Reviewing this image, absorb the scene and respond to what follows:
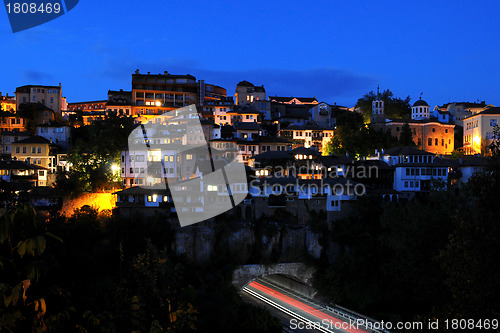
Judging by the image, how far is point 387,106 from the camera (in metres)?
61.6

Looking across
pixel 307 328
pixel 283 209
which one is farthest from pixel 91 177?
pixel 307 328

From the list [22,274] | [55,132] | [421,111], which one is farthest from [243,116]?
[22,274]

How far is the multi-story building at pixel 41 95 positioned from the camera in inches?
2324

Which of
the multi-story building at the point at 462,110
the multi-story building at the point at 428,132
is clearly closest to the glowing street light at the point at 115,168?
the multi-story building at the point at 428,132

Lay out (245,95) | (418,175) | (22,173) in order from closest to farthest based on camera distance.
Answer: (418,175), (22,173), (245,95)

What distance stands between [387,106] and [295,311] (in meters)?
39.6

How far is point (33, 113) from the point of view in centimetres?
5309

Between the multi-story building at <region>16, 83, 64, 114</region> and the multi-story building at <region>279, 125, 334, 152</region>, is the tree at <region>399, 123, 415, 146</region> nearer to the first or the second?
the multi-story building at <region>279, 125, 334, 152</region>

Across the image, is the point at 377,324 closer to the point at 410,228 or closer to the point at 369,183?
the point at 410,228

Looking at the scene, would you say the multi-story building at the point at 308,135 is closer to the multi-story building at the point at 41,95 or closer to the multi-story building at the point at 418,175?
the multi-story building at the point at 418,175

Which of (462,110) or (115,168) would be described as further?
(462,110)

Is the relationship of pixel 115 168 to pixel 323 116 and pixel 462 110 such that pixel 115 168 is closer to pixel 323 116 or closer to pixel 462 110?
pixel 323 116

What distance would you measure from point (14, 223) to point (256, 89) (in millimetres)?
59460

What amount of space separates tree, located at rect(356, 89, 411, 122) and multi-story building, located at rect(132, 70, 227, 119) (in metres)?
21.2
